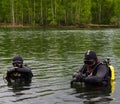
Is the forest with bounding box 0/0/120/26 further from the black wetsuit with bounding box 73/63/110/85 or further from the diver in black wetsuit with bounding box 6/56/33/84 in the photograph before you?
the black wetsuit with bounding box 73/63/110/85

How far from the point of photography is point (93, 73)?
51.3ft

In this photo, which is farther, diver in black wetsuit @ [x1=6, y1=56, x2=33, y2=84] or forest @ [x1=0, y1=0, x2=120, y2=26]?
forest @ [x1=0, y1=0, x2=120, y2=26]

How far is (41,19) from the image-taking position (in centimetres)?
11038

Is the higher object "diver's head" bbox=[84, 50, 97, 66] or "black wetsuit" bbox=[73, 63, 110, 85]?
"diver's head" bbox=[84, 50, 97, 66]

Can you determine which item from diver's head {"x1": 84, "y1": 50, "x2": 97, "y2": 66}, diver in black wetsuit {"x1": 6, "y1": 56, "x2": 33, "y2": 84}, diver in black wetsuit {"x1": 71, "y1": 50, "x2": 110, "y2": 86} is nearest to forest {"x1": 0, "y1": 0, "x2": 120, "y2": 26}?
diver in black wetsuit {"x1": 6, "y1": 56, "x2": 33, "y2": 84}

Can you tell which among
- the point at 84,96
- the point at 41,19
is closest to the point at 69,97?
the point at 84,96

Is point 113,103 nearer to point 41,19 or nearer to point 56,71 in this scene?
point 56,71

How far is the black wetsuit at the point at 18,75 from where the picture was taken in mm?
16531

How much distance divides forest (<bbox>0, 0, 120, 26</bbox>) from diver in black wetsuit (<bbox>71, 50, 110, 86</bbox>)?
296 feet

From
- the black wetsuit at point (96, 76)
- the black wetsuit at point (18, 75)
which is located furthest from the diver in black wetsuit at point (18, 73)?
the black wetsuit at point (96, 76)

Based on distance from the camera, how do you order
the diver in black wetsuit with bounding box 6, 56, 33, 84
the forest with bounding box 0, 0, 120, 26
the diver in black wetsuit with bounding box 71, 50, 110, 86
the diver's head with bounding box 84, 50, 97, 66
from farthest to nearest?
the forest with bounding box 0, 0, 120, 26 → the diver in black wetsuit with bounding box 6, 56, 33, 84 → the diver in black wetsuit with bounding box 71, 50, 110, 86 → the diver's head with bounding box 84, 50, 97, 66

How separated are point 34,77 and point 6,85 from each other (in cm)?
241

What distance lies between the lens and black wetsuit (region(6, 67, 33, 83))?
16531 millimetres

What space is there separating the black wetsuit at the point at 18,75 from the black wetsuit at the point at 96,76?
2469 millimetres
